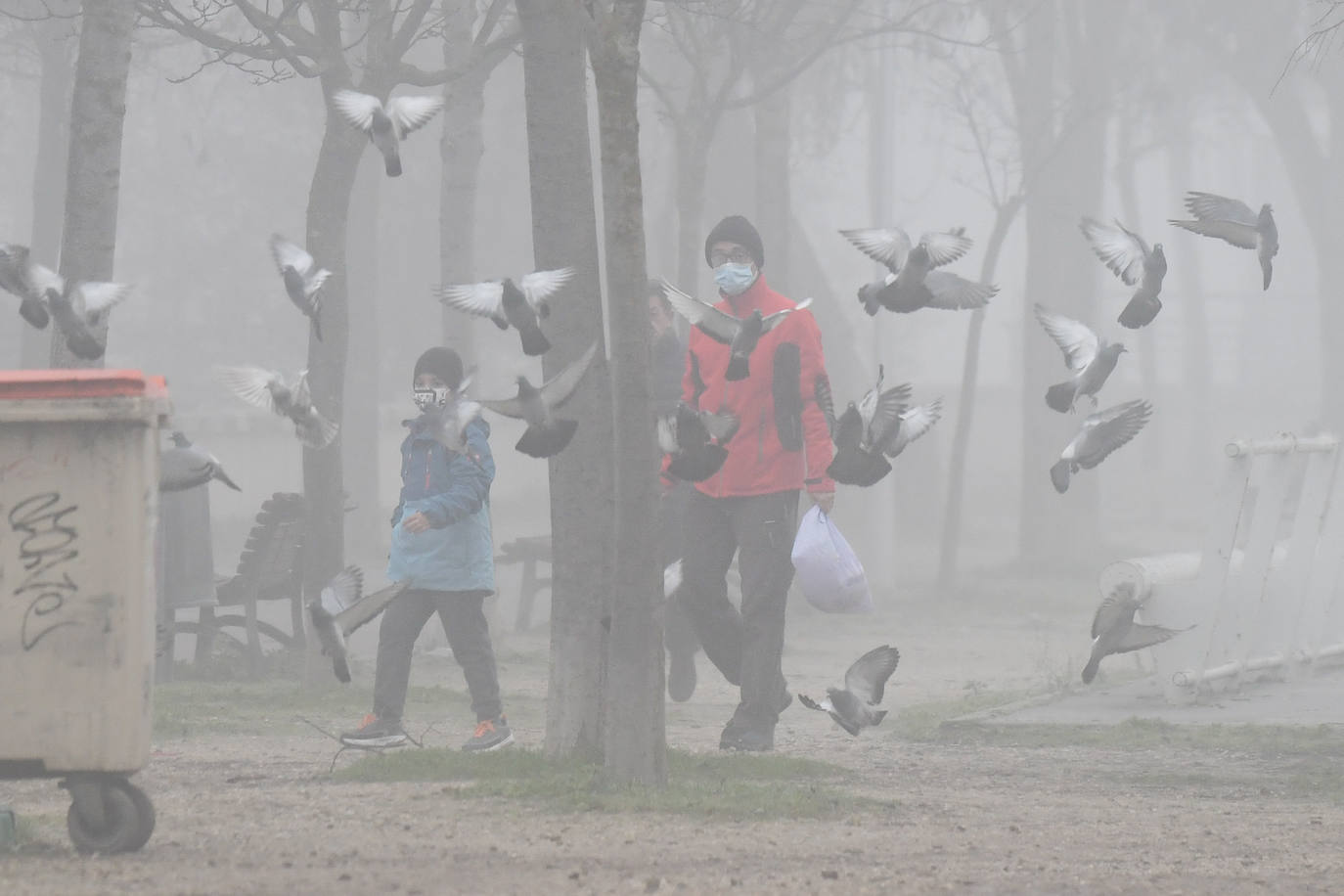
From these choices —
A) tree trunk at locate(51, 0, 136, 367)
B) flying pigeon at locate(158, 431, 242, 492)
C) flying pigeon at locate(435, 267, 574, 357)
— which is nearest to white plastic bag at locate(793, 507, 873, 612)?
flying pigeon at locate(435, 267, 574, 357)

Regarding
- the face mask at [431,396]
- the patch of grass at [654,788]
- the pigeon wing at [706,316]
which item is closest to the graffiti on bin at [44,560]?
the patch of grass at [654,788]

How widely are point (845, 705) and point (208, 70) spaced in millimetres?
33303

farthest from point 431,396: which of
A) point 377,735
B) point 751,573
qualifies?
point 751,573

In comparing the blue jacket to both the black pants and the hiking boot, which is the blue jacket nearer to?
the black pants

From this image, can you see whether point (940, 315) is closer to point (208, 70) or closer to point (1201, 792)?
point (208, 70)

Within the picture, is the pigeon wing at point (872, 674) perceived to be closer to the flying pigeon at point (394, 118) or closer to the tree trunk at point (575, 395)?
the tree trunk at point (575, 395)

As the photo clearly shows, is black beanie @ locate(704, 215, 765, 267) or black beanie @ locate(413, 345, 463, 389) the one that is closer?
black beanie @ locate(413, 345, 463, 389)

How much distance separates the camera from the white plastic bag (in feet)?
27.8

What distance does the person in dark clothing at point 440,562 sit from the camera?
8.51 meters

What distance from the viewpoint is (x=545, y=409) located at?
6.92 meters

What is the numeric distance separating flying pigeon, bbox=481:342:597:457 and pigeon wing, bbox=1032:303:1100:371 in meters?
1.92

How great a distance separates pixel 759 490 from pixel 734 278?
902 millimetres

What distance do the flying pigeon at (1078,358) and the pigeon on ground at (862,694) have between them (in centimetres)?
117

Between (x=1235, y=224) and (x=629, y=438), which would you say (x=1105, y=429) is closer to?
(x=1235, y=224)
